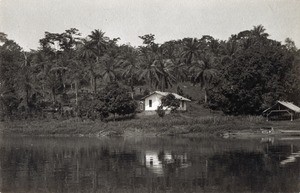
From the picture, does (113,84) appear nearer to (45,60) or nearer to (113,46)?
(45,60)

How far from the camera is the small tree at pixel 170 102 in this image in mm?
73500

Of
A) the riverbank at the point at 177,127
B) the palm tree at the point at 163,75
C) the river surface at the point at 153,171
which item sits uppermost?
the palm tree at the point at 163,75

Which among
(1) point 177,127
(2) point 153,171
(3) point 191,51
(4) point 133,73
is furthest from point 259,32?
(2) point 153,171

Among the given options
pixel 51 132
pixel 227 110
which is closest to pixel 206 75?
pixel 227 110

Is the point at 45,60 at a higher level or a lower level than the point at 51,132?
higher

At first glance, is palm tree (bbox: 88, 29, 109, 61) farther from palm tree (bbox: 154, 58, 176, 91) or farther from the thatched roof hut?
the thatched roof hut

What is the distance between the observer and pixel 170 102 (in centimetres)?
7350

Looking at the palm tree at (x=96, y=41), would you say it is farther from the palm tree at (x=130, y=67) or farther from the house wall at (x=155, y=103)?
the house wall at (x=155, y=103)

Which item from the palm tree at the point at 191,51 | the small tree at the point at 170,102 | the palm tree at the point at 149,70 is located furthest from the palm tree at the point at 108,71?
the palm tree at the point at 191,51

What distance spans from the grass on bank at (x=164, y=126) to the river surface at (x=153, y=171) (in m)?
20.1

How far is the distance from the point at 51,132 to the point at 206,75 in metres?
31.3

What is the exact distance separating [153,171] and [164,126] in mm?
35939

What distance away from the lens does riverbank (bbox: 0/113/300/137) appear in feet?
196

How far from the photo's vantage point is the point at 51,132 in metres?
70.3
